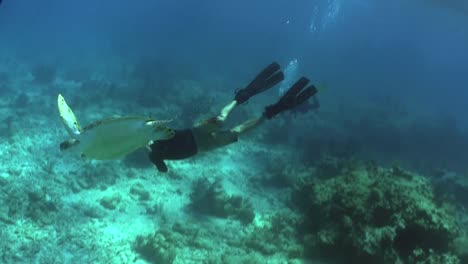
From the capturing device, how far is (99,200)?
1219cm

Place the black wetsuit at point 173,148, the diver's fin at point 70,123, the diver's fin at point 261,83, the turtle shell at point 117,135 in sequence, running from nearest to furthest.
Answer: the turtle shell at point 117,135 → the diver's fin at point 70,123 → the black wetsuit at point 173,148 → the diver's fin at point 261,83

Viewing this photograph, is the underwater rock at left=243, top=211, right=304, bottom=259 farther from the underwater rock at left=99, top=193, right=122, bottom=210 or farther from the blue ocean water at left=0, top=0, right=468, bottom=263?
the underwater rock at left=99, top=193, right=122, bottom=210

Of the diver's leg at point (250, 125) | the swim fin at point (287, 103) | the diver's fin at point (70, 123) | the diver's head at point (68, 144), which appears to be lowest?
the diver's head at point (68, 144)

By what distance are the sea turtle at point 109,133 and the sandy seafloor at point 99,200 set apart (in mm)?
4395

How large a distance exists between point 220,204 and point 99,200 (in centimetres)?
356

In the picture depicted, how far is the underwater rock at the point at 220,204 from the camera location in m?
11.8

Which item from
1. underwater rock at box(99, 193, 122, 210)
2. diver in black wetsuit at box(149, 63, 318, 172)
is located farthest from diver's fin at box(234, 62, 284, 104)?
underwater rock at box(99, 193, 122, 210)

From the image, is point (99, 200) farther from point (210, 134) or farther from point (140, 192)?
point (210, 134)

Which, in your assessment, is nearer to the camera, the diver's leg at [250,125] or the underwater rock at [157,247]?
the diver's leg at [250,125]

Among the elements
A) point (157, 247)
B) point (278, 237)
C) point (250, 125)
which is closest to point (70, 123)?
point (250, 125)

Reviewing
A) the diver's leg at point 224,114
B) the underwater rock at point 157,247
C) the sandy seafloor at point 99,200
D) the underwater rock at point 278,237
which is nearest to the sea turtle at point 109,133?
the diver's leg at point 224,114

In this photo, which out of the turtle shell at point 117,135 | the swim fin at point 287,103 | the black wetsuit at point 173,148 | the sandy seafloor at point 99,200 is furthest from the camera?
the sandy seafloor at point 99,200

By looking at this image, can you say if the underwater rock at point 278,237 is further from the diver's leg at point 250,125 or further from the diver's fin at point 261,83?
the diver's fin at point 261,83

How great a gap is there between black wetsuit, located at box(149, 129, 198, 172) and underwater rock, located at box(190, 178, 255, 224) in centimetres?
451
